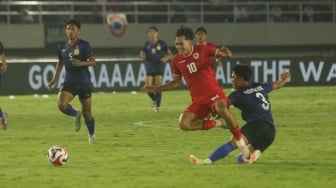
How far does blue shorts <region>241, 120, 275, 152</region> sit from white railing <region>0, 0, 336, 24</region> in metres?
27.0

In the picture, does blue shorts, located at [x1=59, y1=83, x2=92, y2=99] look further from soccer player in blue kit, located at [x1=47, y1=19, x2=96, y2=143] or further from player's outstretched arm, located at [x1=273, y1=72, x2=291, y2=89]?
player's outstretched arm, located at [x1=273, y1=72, x2=291, y2=89]

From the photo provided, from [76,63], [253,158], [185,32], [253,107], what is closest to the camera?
[253,158]

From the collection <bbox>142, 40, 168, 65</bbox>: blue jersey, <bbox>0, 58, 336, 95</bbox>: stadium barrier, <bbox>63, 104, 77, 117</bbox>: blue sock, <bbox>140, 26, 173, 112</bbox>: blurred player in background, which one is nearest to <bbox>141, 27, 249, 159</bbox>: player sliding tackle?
<bbox>63, 104, 77, 117</bbox>: blue sock

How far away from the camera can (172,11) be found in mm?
42281

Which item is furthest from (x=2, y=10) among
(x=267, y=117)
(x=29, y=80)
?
(x=267, y=117)

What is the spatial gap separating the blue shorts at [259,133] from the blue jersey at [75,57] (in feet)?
14.9

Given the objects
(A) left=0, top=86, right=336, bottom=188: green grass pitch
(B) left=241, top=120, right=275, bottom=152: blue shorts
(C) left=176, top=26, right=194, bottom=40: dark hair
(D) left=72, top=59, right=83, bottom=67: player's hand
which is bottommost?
(A) left=0, top=86, right=336, bottom=188: green grass pitch

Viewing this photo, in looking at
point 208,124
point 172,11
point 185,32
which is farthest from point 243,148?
point 172,11

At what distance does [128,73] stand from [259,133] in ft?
68.4

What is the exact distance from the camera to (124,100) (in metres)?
29.9

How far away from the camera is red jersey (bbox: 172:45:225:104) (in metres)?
13.7

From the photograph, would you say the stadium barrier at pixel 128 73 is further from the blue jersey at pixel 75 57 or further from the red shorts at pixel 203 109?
the red shorts at pixel 203 109

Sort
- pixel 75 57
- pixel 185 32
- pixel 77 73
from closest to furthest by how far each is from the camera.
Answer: pixel 185 32 < pixel 75 57 < pixel 77 73

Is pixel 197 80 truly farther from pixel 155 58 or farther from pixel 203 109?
pixel 155 58
